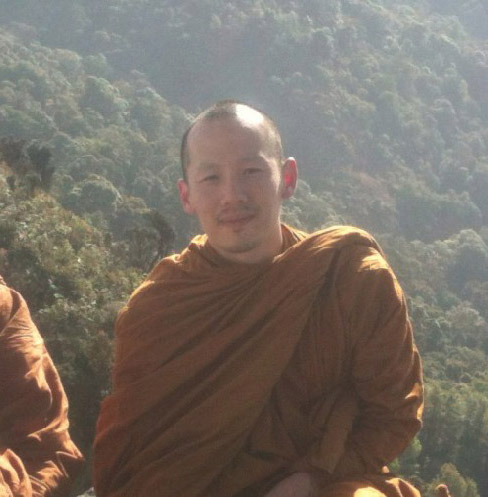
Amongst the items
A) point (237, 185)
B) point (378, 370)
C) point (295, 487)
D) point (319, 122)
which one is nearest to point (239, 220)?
point (237, 185)

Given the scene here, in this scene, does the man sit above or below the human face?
below

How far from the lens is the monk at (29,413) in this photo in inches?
88.7

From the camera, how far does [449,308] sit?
38406mm

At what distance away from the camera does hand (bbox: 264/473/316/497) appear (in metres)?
2.13

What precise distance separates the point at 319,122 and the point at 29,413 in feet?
163

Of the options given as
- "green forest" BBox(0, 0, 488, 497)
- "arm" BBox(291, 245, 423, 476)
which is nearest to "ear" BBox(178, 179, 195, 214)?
"arm" BBox(291, 245, 423, 476)

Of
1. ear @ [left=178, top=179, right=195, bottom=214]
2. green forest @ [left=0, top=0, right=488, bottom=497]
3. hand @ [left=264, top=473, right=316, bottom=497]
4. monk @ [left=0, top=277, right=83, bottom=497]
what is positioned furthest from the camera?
green forest @ [left=0, top=0, right=488, bottom=497]

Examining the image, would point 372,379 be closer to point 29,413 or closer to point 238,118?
point 238,118

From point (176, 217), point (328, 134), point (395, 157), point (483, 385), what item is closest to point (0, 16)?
point (328, 134)

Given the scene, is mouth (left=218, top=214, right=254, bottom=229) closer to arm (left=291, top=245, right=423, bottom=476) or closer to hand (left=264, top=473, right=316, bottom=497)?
arm (left=291, top=245, right=423, bottom=476)

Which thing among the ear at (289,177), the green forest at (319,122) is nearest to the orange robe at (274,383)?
the ear at (289,177)

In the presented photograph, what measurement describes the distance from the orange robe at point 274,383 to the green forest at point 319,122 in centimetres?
1092

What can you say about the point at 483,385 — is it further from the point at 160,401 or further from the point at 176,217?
the point at 160,401

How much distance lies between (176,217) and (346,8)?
1486 inches
